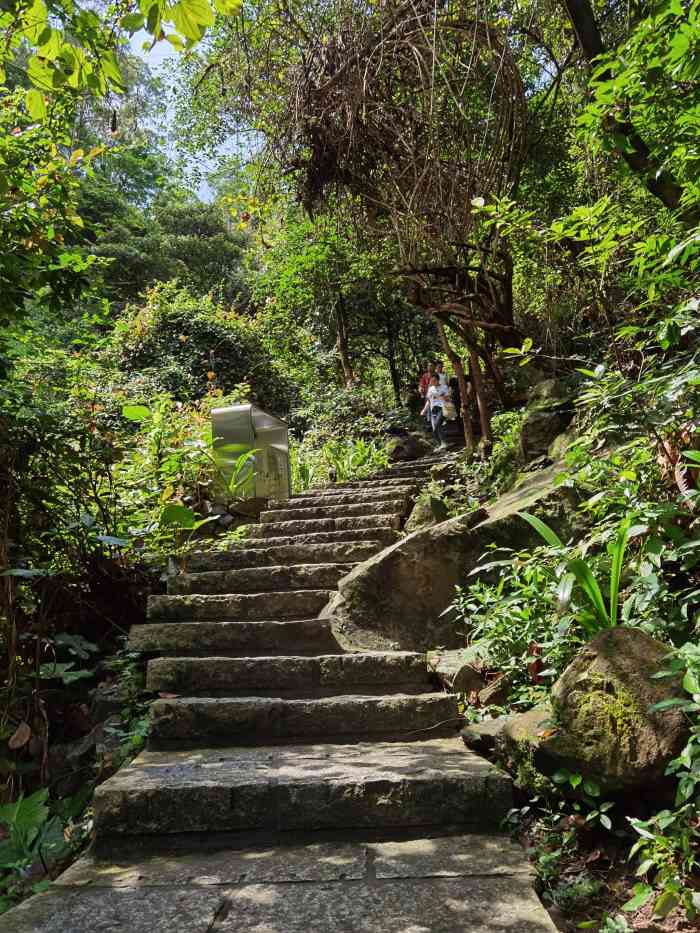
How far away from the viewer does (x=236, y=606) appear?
3904 mm

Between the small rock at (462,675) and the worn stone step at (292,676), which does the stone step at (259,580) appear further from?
the small rock at (462,675)

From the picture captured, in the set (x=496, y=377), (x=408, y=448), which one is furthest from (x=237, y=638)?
(x=408, y=448)

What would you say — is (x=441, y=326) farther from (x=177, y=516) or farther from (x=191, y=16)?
(x=191, y=16)

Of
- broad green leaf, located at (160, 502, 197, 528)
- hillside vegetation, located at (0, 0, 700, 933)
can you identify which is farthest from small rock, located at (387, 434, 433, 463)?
broad green leaf, located at (160, 502, 197, 528)

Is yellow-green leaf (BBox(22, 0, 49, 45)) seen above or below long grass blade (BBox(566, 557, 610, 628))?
above

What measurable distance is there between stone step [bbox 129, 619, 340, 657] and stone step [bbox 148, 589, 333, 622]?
0.77 ft

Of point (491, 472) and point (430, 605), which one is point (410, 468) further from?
point (430, 605)

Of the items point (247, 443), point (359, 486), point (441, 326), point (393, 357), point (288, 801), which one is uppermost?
point (393, 357)

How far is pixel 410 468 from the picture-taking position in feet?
29.2

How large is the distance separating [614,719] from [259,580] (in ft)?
8.64

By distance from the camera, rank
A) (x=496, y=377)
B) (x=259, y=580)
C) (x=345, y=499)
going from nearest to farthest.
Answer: (x=259, y=580), (x=345, y=499), (x=496, y=377)

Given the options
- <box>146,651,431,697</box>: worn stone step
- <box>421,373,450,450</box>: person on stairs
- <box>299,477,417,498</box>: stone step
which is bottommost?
<box>146,651,431,697</box>: worn stone step

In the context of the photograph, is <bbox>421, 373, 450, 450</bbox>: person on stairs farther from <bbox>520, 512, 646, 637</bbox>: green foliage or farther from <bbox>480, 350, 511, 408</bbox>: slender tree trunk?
<bbox>520, 512, 646, 637</bbox>: green foliage

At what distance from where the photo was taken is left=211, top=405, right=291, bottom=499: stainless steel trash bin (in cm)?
587
